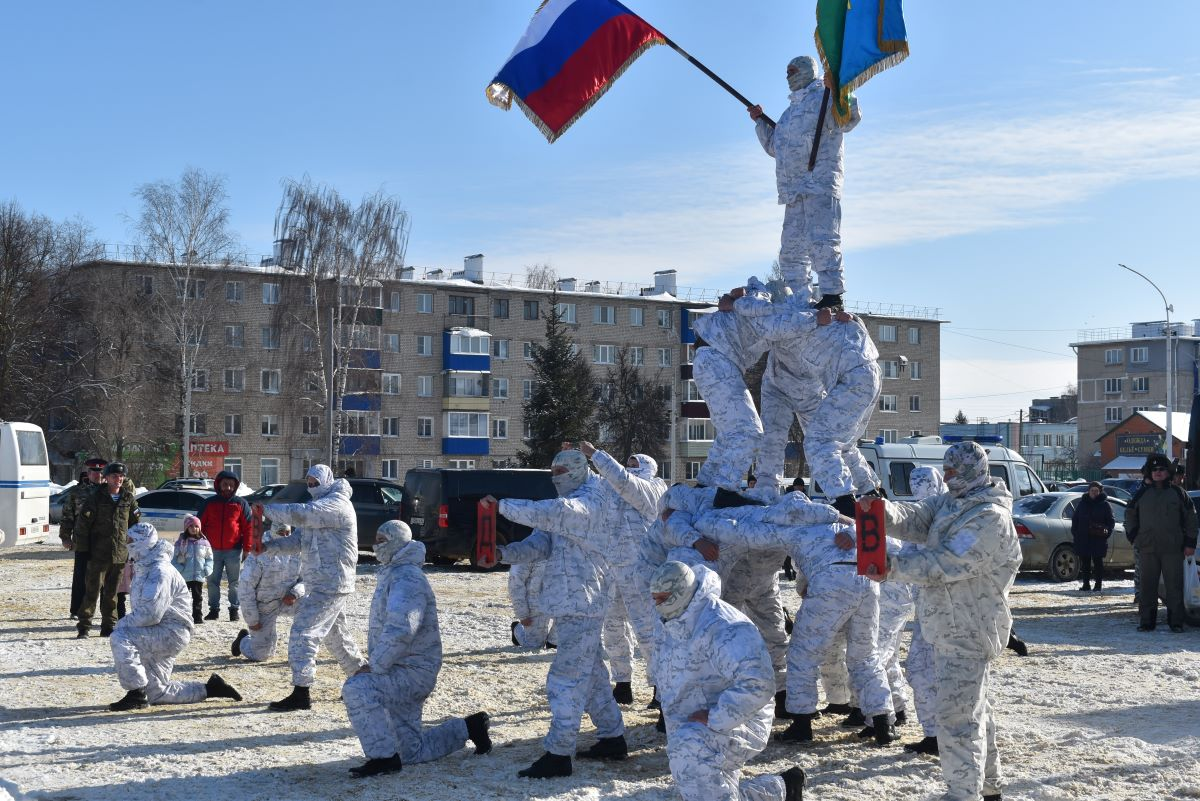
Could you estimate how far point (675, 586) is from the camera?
19.4 ft

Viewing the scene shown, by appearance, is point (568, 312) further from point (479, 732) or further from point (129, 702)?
point (479, 732)

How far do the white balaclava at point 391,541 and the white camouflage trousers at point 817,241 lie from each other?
10.7 ft

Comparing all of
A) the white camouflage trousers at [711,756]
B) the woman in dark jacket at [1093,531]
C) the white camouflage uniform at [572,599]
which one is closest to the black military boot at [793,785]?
the white camouflage trousers at [711,756]

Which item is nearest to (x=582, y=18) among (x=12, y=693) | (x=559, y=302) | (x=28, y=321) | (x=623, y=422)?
(x=12, y=693)

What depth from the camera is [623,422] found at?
60.7 metres

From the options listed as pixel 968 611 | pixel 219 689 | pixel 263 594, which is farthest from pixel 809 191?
pixel 263 594

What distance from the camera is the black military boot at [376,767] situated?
7547 millimetres

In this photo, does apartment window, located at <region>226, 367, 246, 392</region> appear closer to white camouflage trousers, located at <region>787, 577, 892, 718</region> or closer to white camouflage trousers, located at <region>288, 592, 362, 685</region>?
white camouflage trousers, located at <region>288, 592, 362, 685</region>

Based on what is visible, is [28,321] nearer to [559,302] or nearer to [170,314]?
[170,314]

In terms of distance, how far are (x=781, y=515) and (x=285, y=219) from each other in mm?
40223

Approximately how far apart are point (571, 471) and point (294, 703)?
295cm

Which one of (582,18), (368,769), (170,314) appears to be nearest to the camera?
(368,769)

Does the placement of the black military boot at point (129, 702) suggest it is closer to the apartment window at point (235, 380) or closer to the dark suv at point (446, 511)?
the dark suv at point (446, 511)

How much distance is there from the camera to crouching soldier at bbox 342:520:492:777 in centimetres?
755
